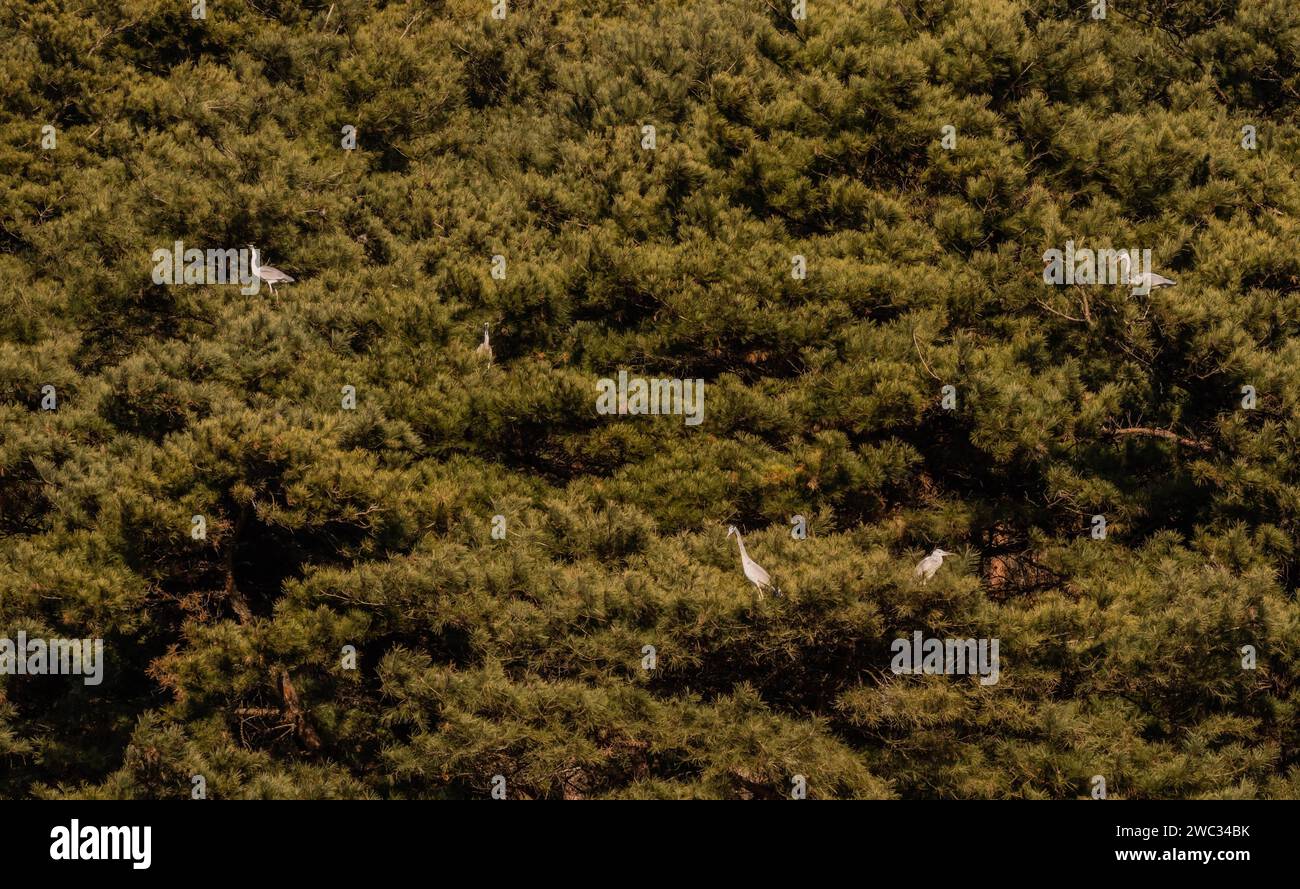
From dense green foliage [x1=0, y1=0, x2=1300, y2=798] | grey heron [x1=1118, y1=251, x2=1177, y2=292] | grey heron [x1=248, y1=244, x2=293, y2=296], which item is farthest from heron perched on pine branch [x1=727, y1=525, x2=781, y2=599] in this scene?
grey heron [x1=248, y1=244, x2=293, y2=296]

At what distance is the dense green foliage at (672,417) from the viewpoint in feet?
30.8

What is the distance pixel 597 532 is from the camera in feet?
35.5

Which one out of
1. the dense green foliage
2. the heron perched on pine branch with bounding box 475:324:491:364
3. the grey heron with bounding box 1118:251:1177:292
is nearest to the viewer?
the dense green foliage

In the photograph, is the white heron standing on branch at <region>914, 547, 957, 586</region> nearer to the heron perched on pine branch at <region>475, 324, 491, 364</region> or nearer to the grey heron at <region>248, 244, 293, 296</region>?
the heron perched on pine branch at <region>475, 324, 491, 364</region>

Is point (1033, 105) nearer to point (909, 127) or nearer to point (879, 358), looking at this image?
point (909, 127)

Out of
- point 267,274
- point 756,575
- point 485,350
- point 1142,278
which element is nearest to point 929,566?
point 756,575

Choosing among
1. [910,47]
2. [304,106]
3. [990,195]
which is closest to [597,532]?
[990,195]

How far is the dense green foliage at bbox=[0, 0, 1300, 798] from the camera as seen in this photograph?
9.38 m

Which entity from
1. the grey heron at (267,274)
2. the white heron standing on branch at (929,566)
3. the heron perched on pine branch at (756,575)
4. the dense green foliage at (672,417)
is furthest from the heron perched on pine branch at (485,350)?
the white heron standing on branch at (929,566)

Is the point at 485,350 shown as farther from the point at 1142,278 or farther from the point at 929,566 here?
the point at 1142,278

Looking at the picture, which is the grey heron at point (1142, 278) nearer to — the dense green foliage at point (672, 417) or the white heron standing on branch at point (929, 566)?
the dense green foliage at point (672, 417)

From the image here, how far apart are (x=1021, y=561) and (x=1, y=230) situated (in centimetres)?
1148

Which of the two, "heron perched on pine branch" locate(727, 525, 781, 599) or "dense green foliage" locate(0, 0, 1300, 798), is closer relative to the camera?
"dense green foliage" locate(0, 0, 1300, 798)

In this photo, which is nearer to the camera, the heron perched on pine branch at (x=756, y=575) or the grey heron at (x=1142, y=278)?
the heron perched on pine branch at (x=756, y=575)
